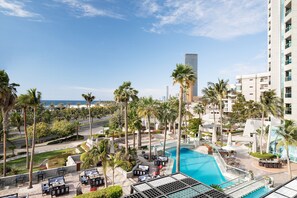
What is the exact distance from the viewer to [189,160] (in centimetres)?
2823

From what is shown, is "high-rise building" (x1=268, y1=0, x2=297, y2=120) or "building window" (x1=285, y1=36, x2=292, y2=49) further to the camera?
"building window" (x1=285, y1=36, x2=292, y2=49)

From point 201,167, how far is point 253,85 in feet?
202

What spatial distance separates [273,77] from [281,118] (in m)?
11.1

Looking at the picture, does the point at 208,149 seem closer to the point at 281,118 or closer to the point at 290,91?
the point at 281,118

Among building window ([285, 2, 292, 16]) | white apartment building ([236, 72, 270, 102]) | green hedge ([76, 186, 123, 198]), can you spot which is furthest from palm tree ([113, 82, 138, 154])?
white apartment building ([236, 72, 270, 102])

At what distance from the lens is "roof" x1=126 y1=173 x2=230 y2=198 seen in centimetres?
750

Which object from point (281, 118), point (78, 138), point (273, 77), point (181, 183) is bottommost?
point (78, 138)

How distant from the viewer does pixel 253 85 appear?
71750mm

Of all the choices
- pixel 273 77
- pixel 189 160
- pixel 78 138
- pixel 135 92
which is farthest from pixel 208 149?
pixel 78 138

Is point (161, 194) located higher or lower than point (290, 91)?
lower

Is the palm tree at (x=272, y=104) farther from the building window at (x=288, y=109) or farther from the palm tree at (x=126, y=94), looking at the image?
the palm tree at (x=126, y=94)

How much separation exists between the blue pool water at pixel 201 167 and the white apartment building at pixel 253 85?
53596mm

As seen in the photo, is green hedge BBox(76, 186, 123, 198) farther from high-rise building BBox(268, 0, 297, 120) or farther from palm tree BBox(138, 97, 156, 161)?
high-rise building BBox(268, 0, 297, 120)

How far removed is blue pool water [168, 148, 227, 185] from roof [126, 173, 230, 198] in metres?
13.7
